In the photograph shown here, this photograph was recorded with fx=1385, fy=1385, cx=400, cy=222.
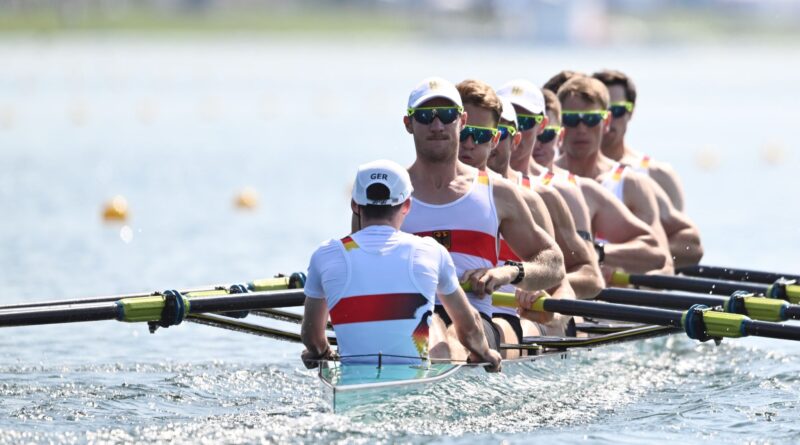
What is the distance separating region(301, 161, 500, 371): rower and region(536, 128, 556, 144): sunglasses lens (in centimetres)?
358

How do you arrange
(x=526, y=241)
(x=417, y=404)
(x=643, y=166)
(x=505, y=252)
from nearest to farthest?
(x=417, y=404)
(x=526, y=241)
(x=505, y=252)
(x=643, y=166)

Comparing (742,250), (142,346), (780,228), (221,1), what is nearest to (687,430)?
(142,346)

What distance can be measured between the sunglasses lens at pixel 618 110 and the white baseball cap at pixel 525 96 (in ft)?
7.06

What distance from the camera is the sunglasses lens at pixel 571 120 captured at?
1098 centimetres

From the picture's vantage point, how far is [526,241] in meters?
8.46

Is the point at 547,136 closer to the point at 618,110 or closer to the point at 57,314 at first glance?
the point at 618,110

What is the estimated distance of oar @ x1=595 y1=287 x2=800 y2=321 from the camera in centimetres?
889

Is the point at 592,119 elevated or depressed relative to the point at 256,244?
elevated

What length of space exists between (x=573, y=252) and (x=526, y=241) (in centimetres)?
115

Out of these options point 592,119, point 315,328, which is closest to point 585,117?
point 592,119

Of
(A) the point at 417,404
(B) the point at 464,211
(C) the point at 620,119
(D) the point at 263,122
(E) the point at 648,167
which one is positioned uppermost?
(D) the point at 263,122

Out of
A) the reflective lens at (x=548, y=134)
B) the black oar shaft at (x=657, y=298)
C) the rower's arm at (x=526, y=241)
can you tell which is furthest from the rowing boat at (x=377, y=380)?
the reflective lens at (x=548, y=134)

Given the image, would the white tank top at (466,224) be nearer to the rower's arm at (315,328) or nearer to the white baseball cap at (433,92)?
the white baseball cap at (433,92)

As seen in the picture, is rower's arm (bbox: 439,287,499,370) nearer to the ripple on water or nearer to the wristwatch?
the ripple on water
